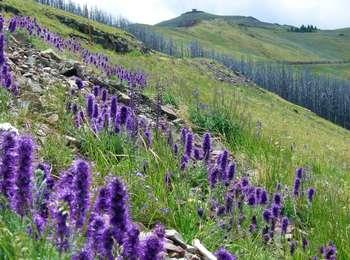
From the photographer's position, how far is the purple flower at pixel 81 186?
2.79 meters

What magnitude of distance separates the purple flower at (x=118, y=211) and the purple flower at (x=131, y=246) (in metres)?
0.03

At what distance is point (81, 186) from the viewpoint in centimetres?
282

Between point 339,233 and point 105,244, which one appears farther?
point 339,233

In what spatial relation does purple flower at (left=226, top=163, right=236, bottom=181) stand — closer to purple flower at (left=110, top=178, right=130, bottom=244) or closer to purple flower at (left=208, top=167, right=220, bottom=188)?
purple flower at (left=208, top=167, right=220, bottom=188)

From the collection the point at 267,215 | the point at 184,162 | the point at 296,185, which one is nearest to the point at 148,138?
the point at 184,162

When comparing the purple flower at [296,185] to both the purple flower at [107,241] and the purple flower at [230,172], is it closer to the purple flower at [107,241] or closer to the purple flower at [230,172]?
the purple flower at [230,172]

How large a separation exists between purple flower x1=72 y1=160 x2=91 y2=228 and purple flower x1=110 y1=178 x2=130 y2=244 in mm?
213

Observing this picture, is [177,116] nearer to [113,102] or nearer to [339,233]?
[113,102]

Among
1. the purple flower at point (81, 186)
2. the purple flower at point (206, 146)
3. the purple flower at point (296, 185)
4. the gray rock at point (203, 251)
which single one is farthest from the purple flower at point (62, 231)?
the purple flower at point (296, 185)

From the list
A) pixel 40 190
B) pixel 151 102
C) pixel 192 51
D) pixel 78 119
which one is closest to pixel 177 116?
pixel 151 102

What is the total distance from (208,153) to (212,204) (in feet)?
2.71

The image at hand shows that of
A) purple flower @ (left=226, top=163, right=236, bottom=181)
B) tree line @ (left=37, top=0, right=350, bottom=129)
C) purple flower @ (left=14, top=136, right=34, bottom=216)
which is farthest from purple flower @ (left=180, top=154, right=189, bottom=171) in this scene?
tree line @ (left=37, top=0, right=350, bottom=129)

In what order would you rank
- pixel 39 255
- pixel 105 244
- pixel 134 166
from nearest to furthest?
1. pixel 105 244
2. pixel 39 255
3. pixel 134 166

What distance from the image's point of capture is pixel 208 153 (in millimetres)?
6598
